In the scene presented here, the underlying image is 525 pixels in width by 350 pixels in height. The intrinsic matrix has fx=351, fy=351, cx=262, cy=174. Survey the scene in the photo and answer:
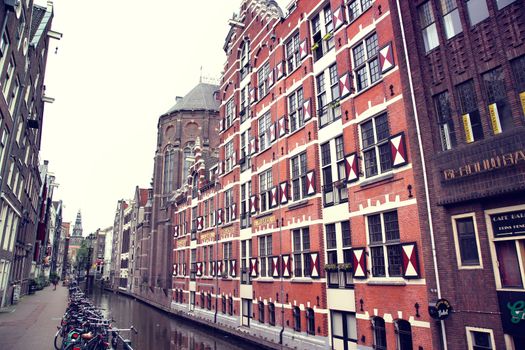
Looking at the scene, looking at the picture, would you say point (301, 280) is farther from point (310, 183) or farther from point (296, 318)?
point (310, 183)

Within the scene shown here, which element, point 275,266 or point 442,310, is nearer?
point 442,310

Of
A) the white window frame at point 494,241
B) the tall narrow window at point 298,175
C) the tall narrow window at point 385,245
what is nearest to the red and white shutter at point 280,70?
the tall narrow window at point 298,175

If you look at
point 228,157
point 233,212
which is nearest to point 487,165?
point 233,212

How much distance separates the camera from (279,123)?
813 inches

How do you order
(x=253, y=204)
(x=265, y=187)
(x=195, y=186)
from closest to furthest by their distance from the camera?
(x=265, y=187), (x=253, y=204), (x=195, y=186)

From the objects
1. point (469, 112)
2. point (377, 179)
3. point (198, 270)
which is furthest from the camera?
point (198, 270)

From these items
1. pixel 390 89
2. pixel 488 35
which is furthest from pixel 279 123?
pixel 488 35

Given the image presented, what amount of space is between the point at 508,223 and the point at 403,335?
5.07 meters

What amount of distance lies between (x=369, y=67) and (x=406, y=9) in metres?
2.49

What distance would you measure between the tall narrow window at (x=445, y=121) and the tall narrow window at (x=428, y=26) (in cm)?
195

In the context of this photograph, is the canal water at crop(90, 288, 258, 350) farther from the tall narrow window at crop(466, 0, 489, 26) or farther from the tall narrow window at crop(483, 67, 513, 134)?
the tall narrow window at crop(466, 0, 489, 26)

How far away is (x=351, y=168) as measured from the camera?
47.9ft

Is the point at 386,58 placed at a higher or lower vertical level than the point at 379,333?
higher

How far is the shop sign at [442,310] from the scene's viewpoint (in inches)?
409
